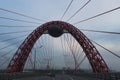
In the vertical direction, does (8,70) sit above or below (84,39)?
below

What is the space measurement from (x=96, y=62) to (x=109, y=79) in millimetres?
28017

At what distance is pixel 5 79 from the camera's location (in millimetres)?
37719

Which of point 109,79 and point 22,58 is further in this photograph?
point 22,58

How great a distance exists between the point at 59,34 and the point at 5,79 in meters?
32.7

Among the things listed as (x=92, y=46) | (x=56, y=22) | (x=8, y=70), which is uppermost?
(x=56, y=22)

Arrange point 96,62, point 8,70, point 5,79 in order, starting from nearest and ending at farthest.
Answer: point 5,79 → point 96,62 → point 8,70

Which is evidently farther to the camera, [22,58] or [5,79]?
[22,58]

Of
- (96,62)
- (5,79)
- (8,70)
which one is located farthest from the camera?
(8,70)

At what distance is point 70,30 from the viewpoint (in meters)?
69.9

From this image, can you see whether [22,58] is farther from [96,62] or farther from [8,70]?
[96,62]

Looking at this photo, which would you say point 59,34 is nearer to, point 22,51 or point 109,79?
point 22,51

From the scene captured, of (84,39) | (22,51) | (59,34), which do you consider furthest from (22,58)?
(84,39)

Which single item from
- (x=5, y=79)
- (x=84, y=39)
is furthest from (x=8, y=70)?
(x=5, y=79)

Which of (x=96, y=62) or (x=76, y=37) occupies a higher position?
(x=76, y=37)
